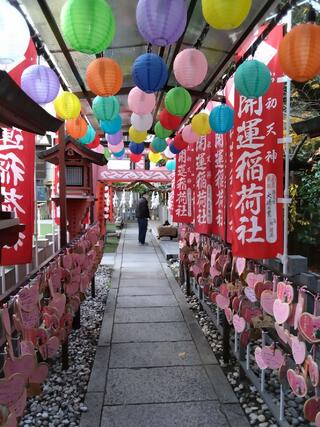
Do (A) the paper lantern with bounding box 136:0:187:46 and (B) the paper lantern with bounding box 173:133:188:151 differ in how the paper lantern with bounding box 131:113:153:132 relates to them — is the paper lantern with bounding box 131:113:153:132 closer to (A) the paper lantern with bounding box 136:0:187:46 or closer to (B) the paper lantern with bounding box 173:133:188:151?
(B) the paper lantern with bounding box 173:133:188:151

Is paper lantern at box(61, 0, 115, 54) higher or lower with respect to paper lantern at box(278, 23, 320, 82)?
higher

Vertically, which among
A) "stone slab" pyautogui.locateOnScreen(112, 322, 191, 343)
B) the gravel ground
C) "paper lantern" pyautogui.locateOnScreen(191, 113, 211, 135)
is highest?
"paper lantern" pyautogui.locateOnScreen(191, 113, 211, 135)

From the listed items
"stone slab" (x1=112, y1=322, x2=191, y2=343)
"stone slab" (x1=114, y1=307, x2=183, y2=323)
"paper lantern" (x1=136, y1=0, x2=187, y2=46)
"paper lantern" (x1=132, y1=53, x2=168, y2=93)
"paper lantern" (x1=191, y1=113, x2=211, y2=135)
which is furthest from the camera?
"stone slab" (x1=114, y1=307, x2=183, y2=323)

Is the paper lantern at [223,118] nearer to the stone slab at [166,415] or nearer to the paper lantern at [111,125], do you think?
the paper lantern at [111,125]

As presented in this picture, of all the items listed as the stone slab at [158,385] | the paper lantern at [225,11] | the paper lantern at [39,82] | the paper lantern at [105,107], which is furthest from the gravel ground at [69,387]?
the paper lantern at [225,11]

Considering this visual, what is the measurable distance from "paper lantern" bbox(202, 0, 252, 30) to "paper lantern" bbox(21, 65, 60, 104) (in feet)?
7.26

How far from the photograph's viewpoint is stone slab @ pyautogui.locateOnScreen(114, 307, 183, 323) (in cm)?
677

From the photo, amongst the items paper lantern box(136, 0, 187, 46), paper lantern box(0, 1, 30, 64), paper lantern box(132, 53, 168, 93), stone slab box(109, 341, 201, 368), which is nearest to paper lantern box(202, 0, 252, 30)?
paper lantern box(136, 0, 187, 46)

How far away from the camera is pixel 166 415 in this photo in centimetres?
378

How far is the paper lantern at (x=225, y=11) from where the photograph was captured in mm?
2451

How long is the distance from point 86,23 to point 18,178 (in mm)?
1864

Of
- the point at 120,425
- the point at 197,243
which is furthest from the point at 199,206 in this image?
the point at 120,425

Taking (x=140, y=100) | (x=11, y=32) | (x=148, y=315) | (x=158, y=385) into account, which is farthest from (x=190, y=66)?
(x=148, y=315)

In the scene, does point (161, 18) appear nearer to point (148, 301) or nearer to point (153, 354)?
point (153, 354)
